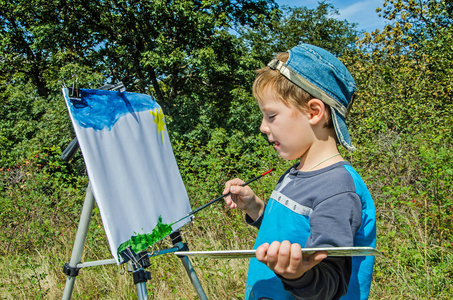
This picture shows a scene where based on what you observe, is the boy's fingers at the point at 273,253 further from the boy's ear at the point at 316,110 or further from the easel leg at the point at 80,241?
the easel leg at the point at 80,241

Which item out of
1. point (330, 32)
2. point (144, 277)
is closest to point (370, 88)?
point (144, 277)

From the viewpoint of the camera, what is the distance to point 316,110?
90 cm

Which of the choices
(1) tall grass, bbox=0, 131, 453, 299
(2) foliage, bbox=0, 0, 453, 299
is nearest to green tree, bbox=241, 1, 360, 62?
(2) foliage, bbox=0, 0, 453, 299

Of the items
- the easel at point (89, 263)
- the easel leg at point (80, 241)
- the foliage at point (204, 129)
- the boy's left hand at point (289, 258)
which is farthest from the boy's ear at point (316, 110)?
the foliage at point (204, 129)

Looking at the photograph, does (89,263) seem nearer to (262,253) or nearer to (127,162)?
(127,162)

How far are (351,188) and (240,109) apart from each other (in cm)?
837

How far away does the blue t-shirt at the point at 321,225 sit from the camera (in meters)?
0.74

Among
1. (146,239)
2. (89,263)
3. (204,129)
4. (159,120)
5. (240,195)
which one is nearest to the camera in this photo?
(240,195)

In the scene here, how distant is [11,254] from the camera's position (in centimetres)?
341

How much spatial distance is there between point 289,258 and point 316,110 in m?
0.38

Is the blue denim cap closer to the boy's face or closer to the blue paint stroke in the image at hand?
the boy's face

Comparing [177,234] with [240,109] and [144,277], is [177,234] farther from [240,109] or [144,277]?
[240,109]

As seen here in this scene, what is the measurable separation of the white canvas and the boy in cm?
74

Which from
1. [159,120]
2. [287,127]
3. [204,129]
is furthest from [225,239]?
[204,129]
